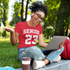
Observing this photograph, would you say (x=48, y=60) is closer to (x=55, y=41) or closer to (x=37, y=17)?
(x=55, y=41)

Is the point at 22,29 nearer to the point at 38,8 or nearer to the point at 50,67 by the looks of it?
the point at 38,8

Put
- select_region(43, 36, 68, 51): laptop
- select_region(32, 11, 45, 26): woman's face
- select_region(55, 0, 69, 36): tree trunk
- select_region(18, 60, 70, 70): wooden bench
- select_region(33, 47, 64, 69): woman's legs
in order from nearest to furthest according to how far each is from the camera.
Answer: select_region(33, 47, 64, 69): woman's legs → select_region(18, 60, 70, 70): wooden bench → select_region(43, 36, 68, 51): laptop → select_region(32, 11, 45, 26): woman's face → select_region(55, 0, 69, 36): tree trunk

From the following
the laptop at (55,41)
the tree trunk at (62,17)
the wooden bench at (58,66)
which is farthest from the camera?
the tree trunk at (62,17)

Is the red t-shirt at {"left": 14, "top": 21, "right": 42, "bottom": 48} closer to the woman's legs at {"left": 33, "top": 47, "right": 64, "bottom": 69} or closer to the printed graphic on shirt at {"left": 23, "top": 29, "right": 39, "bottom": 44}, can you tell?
the printed graphic on shirt at {"left": 23, "top": 29, "right": 39, "bottom": 44}

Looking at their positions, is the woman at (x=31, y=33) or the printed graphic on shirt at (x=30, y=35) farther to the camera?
the printed graphic on shirt at (x=30, y=35)

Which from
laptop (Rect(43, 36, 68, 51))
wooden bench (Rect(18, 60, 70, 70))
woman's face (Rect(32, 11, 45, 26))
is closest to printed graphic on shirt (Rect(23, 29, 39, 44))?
woman's face (Rect(32, 11, 45, 26))

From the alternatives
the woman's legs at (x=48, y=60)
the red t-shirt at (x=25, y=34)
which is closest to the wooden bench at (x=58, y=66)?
the woman's legs at (x=48, y=60)

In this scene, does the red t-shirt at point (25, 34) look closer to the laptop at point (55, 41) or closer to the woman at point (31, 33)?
the woman at point (31, 33)

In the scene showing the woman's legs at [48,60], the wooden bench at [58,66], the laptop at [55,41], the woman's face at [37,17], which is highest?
the woman's face at [37,17]

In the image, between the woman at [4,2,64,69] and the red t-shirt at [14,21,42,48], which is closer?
the woman at [4,2,64,69]

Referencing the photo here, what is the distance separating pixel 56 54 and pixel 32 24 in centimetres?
88

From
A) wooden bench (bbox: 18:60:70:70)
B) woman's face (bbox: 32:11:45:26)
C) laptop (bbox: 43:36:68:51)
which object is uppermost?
woman's face (bbox: 32:11:45:26)

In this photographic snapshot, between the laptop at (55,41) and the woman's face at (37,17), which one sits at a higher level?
the woman's face at (37,17)

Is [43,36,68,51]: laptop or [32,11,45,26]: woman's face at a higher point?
[32,11,45,26]: woman's face
